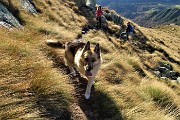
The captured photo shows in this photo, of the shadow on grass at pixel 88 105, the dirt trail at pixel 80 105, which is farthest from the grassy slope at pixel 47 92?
the dirt trail at pixel 80 105

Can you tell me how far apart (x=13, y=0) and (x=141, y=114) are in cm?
1242

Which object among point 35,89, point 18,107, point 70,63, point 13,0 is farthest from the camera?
point 13,0

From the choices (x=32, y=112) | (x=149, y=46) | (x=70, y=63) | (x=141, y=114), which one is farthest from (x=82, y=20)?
(x=32, y=112)

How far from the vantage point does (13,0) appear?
712 inches

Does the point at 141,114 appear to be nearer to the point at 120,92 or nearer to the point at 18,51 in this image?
the point at 120,92

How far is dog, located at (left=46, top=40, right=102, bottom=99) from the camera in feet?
27.5

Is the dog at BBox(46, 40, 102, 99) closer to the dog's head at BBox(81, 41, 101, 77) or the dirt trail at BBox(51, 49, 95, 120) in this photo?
the dog's head at BBox(81, 41, 101, 77)

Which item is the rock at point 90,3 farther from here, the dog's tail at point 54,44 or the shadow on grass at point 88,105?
the shadow on grass at point 88,105

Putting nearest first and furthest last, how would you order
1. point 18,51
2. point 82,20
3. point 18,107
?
1. point 18,107
2. point 18,51
3. point 82,20

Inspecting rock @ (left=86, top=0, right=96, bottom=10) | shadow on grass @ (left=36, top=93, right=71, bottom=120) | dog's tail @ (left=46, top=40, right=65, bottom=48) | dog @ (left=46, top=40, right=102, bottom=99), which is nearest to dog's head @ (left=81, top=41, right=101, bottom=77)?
dog @ (left=46, top=40, right=102, bottom=99)

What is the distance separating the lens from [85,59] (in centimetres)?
845

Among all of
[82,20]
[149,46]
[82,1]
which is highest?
[82,1]

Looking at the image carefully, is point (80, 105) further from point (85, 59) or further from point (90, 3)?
point (90, 3)

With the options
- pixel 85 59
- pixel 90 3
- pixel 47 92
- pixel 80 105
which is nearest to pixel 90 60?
pixel 85 59
